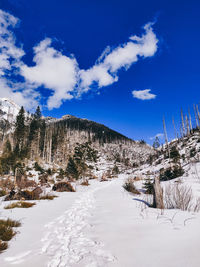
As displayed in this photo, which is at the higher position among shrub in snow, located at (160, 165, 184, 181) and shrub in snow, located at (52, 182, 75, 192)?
shrub in snow, located at (160, 165, 184, 181)

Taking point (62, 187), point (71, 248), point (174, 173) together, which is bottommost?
point (62, 187)

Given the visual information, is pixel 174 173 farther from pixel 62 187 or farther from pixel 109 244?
pixel 109 244

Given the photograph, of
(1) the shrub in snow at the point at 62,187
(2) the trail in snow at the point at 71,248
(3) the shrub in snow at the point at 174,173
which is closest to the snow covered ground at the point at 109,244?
(2) the trail in snow at the point at 71,248

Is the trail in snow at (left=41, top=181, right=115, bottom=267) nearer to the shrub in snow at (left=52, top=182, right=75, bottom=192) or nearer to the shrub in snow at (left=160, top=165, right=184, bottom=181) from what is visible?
the shrub in snow at (left=52, top=182, right=75, bottom=192)

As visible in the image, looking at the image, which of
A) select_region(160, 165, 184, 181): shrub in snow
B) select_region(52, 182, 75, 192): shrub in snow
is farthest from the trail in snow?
select_region(160, 165, 184, 181): shrub in snow

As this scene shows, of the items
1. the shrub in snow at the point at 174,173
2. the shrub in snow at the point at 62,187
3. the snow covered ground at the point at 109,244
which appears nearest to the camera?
the snow covered ground at the point at 109,244

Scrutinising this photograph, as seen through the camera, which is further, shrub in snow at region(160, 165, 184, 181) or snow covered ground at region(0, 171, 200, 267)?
shrub in snow at region(160, 165, 184, 181)

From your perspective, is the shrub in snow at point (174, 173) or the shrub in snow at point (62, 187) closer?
the shrub in snow at point (62, 187)

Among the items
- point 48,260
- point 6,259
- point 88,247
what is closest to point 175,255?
point 88,247

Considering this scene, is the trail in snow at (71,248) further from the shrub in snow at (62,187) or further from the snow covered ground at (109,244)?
the shrub in snow at (62,187)

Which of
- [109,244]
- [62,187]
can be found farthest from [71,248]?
[62,187]

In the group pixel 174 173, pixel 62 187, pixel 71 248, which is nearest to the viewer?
pixel 71 248

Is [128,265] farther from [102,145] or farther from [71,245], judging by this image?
[102,145]

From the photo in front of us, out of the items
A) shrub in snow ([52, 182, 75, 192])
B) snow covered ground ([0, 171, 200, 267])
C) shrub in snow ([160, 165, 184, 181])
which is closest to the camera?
snow covered ground ([0, 171, 200, 267])
